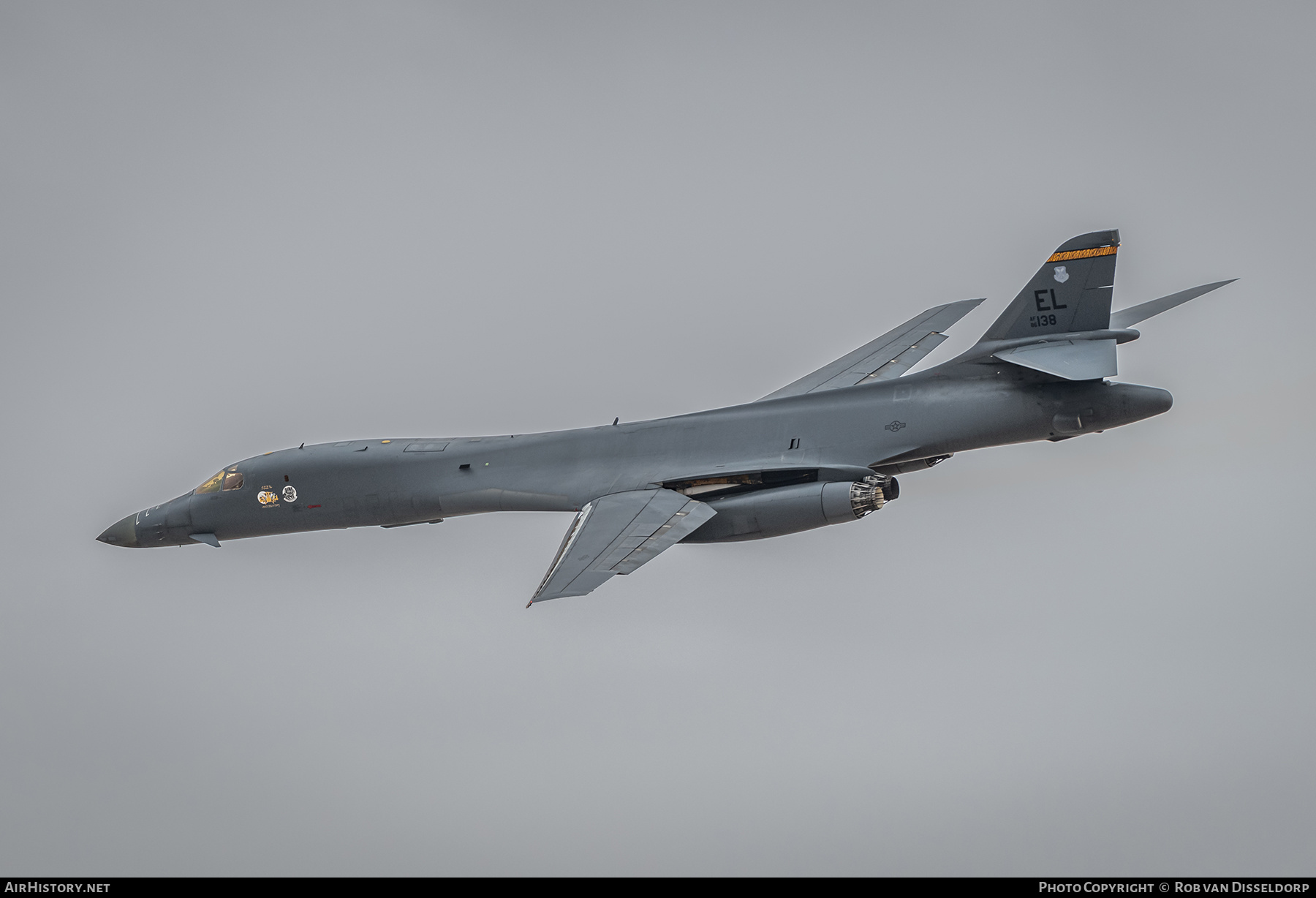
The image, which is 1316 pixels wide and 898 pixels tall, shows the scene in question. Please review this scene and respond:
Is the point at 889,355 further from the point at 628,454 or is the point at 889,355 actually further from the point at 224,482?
the point at 224,482

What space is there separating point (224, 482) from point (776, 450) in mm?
9825

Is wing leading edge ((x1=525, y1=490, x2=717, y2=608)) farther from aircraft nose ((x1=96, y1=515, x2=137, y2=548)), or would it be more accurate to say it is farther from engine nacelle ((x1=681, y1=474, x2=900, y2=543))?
aircraft nose ((x1=96, y1=515, x2=137, y2=548))

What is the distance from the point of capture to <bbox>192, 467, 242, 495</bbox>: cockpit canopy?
2922cm

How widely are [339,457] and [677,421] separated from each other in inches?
230

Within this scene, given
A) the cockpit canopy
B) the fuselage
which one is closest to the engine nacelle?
the fuselage

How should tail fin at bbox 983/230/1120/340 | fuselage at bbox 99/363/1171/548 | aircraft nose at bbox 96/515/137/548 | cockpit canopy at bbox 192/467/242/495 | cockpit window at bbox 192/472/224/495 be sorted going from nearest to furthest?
1. tail fin at bbox 983/230/1120/340
2. fuselage at bbox 99/363/1171/548
3. cockpit canopy at bbox 192/467/242/495
4. cockpit window at bbox 192/472/224/495
5. aircraft nose at bbox 96/515/137/548

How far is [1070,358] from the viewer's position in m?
24.9

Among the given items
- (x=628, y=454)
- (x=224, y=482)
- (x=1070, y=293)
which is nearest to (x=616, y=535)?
(x=628, y=454)

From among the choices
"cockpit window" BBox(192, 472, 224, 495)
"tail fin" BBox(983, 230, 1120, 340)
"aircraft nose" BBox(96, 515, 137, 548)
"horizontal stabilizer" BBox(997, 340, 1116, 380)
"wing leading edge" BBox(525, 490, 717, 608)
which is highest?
"tail fin" BBox(983, 230, 1120, 340)

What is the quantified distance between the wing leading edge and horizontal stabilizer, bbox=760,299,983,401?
372 centimetres

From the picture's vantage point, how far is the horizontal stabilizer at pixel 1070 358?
2458 centimetres

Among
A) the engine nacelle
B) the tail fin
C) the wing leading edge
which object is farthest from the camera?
the tail fin

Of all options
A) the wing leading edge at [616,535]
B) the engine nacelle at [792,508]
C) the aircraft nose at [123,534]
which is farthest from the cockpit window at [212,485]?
the engine nacelle at [792,508]

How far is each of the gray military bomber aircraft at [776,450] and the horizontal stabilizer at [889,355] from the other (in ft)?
1.53
